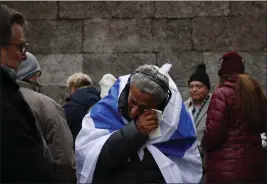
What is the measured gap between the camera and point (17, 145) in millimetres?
2439

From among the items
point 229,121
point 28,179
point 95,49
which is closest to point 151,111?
point 28,179

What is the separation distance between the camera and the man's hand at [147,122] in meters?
3.37

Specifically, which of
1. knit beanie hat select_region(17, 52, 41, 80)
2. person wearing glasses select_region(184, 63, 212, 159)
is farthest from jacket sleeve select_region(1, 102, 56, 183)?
person wearing glasses select_region(184, 63, 212, 159)

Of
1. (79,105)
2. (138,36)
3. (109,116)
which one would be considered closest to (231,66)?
(79,105)

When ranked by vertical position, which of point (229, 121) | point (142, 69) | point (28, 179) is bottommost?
point (229, 121)

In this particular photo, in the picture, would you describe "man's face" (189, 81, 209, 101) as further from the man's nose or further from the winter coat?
the man's nose

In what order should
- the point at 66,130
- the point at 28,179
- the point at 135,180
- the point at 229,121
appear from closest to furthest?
the point at 28,179 < the point at 135,180 < the point at 66,130 < the point at 229,121

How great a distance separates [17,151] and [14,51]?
1.69ft

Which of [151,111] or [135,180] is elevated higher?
[151,111]

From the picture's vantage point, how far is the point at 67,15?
Answer: 27.3ft

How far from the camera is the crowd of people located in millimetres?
2525

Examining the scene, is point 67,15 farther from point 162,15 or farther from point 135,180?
point 135,180

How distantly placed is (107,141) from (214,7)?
506cm

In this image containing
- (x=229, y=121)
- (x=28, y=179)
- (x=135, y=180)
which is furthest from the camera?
(x=229, y=121)
